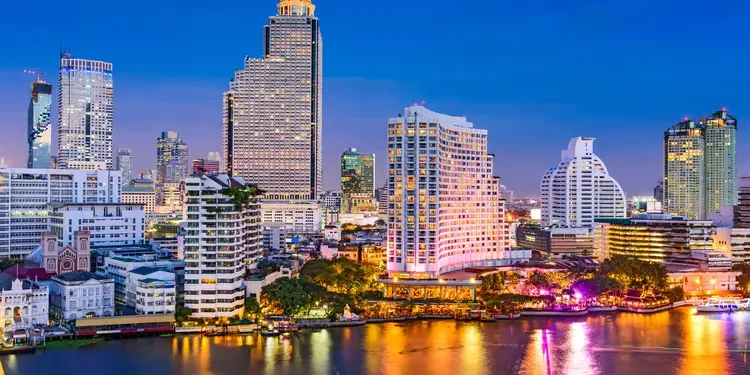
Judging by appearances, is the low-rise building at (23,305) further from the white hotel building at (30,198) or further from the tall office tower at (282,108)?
the tall office tower at (282,108)

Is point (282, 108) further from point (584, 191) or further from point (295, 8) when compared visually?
point (584, 191)

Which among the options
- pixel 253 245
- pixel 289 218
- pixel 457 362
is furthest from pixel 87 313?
pixel 289 218

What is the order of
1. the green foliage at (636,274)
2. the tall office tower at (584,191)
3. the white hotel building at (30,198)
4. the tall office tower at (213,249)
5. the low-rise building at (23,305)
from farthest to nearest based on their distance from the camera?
the tall office tower at (584,191) → the white hotel building at (30,198) → the green foliage at (636,274) → the tall office tower at (213,249) → the low-rise building at (23,305)

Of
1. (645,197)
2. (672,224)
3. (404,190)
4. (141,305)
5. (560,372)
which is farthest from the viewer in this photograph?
(645,197)

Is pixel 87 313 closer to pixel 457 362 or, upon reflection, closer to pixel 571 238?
pixel 457 362

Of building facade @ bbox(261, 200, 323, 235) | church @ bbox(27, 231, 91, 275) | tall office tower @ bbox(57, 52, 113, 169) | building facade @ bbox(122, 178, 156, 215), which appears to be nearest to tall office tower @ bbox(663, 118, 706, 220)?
building facade @ bbox(261, 200, 323, 235)

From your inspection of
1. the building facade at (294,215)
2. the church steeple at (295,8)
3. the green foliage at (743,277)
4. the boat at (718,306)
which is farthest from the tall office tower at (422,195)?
the church steeple at (295,8)
